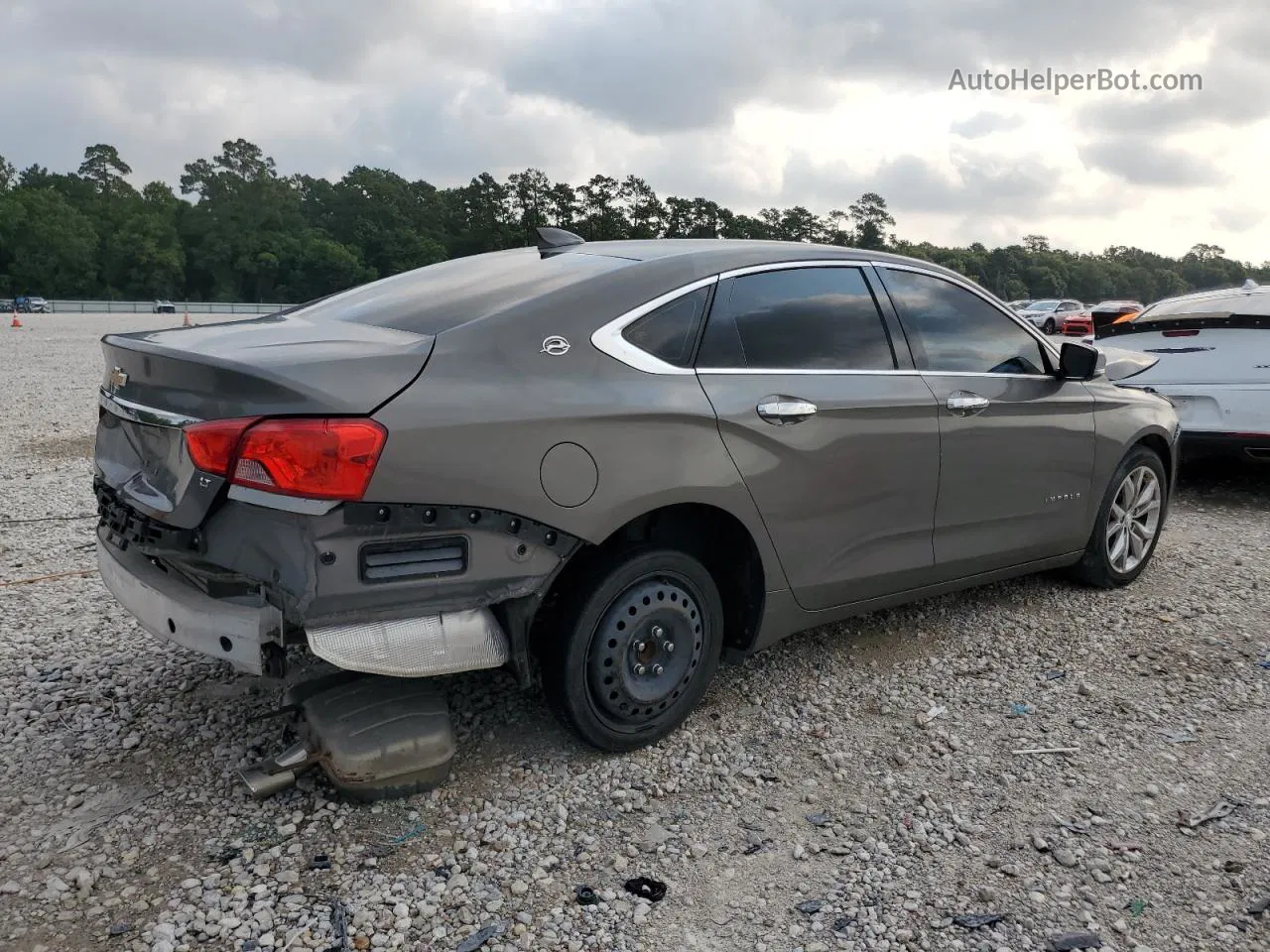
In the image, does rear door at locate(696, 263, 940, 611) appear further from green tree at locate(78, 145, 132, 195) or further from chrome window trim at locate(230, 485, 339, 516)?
green tree at locate(78, 145, 132, 195)

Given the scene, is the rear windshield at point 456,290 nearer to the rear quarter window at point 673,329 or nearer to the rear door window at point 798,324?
the rear quarter window at point 673,329

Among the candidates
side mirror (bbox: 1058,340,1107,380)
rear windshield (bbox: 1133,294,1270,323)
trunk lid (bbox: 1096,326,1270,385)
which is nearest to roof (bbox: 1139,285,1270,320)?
rear windshield (bbox: 1133,294,1270,323)

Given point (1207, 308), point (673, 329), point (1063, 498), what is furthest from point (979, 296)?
point (1207, 308)

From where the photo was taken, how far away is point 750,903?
2.63 m

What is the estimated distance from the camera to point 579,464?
292cm

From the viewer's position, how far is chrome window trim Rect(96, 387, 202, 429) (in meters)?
2.78

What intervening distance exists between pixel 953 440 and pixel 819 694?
112cm

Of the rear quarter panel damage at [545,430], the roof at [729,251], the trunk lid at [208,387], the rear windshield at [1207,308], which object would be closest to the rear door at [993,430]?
the roof at [729,251]

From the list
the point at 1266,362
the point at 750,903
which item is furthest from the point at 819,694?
the point at 1266,362

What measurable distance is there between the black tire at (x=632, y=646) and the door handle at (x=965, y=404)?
1.30 m

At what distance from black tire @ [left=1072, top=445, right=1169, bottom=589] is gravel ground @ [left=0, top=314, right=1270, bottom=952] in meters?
0.48

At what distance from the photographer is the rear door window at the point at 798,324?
11.2 feet

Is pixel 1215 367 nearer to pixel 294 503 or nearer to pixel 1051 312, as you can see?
pixel 294 503

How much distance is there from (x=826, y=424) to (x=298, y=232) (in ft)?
378
